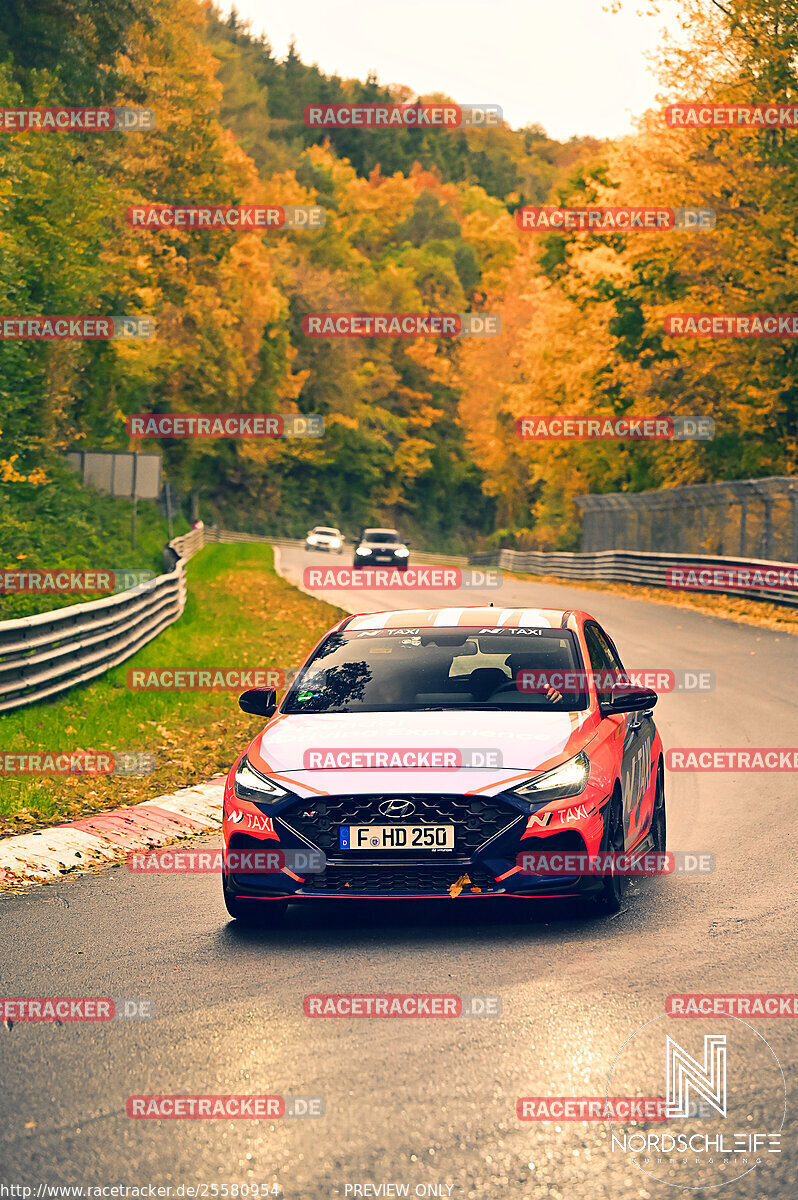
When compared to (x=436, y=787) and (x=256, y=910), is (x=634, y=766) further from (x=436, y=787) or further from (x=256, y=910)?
(x=256, y=910)

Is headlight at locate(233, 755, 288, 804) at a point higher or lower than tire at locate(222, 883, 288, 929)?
higher

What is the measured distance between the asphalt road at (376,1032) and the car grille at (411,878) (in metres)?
0.25

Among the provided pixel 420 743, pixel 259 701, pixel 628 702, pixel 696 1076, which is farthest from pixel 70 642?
pixel 696 1076

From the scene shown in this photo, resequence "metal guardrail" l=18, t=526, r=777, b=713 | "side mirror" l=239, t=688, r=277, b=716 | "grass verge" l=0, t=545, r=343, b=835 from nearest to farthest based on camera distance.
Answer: "side mirror" l=239, t=688, r=277, b=716 < "grass verge" l=0, t=545, r=343, b=835 < "metal guardrail" l=18, t=526, r=777, b=713

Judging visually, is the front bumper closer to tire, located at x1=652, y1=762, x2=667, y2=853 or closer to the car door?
the car door

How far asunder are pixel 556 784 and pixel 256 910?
1.61m

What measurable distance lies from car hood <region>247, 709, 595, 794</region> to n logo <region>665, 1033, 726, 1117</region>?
79.8 inches

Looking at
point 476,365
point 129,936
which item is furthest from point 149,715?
point 476,365

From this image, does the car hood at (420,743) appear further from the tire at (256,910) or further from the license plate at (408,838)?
the tire at (256,910)

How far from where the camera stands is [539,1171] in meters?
4.21

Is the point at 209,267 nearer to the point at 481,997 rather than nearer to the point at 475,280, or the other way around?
the point at 475,280

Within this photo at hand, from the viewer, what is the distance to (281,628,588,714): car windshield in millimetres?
8219

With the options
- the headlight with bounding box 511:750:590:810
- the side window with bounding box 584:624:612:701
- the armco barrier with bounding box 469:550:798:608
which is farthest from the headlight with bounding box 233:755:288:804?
the armco barrier with bounding box 469:550:798:608

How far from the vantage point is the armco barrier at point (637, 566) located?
30.7m
